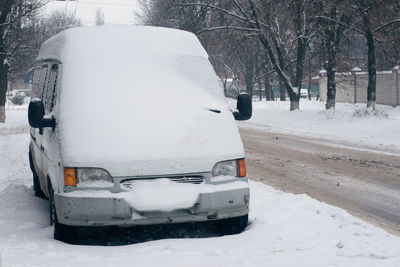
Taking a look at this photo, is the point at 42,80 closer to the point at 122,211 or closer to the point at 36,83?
the point at 36,83

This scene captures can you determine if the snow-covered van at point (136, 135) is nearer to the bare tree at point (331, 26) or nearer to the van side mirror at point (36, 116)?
the van side mirror at point (36, 116)

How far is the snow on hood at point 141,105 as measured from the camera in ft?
17.3

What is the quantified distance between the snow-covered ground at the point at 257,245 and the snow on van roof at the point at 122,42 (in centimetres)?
199

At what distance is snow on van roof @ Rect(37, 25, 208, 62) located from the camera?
21.0 ft

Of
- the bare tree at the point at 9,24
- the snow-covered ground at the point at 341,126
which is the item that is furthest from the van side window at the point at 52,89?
the bare tree at the point at 9,24

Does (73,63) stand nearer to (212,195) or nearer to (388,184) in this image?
(212,195)

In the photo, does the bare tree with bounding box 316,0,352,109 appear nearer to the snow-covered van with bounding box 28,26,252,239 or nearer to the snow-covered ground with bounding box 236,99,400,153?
the snow-covered ground with bounding box 236,99,400,153

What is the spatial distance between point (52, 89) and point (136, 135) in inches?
64.7

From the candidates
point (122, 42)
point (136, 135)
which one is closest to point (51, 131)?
point (136, 135)

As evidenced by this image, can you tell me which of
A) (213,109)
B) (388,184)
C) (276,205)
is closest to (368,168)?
(388,184)

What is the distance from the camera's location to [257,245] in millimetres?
5148

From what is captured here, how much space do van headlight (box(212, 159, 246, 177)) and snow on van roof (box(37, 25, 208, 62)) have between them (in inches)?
66.5

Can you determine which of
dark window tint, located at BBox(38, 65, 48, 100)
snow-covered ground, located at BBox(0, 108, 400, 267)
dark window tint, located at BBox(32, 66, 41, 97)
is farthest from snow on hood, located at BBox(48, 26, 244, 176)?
dark window tint, located at BBox(32, 66, 41, 97)

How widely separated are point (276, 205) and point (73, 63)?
2887mm
